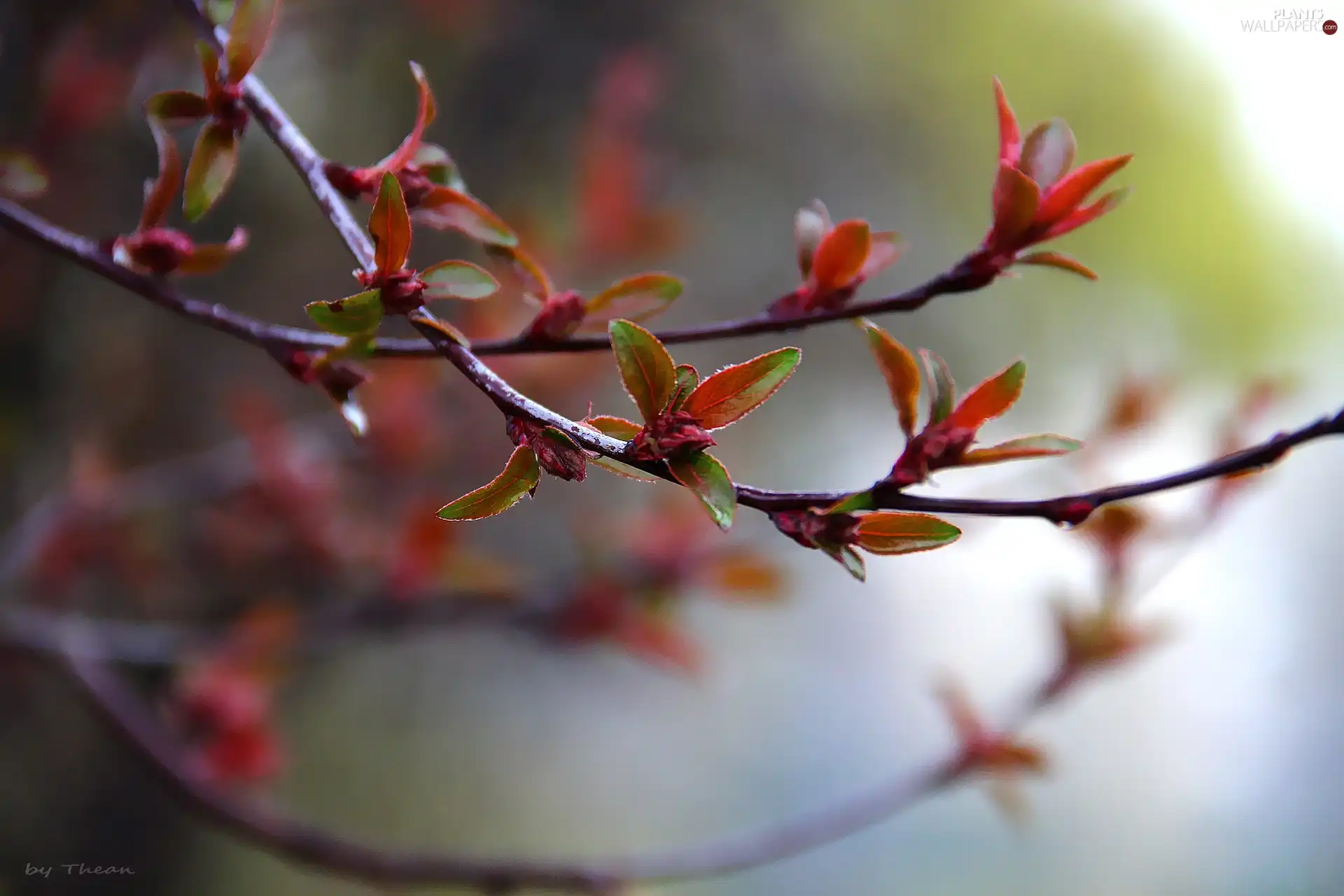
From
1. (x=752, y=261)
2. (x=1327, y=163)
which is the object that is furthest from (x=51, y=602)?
(x=1327, y=163)

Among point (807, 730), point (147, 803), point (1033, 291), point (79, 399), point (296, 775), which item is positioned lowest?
point (147, 803)

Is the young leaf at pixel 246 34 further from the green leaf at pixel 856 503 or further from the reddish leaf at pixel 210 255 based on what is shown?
the green leaf at pixel 856 503

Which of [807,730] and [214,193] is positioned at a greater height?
[807,730]

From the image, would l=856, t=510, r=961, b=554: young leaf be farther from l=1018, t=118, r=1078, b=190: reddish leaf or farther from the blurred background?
the blurred background

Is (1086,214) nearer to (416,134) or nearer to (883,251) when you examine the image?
(883,251)

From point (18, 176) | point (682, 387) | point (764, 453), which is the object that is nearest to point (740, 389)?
point (682, 387)

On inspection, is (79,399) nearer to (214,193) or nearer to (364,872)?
(364,872)
